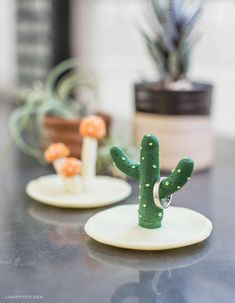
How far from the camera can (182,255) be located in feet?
2.07

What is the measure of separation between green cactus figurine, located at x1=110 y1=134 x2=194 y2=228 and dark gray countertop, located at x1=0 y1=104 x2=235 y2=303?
52 mm

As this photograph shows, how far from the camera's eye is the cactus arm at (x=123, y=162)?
2.16 feet

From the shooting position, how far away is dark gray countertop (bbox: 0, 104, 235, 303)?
55 centimetres

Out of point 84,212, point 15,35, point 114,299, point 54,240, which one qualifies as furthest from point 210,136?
point 15,35

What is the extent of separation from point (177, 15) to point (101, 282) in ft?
1.87

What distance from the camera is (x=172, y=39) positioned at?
1010mm

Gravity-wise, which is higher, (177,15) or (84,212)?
(177,15)

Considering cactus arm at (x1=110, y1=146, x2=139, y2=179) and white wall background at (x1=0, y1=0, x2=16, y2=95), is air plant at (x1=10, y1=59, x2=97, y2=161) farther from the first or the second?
white wall background at (x1=0, y1=0, x2=16, y2=95)

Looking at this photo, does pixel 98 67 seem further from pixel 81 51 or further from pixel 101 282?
pixel 101 282

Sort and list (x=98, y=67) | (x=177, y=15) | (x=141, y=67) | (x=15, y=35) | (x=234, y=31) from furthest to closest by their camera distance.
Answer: (x=15, y=35) < (x=98, y=67) < (x=141, y=67) < (x=234, y=31) < (x=177, y=15)

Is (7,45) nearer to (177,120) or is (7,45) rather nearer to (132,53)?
(132,53)

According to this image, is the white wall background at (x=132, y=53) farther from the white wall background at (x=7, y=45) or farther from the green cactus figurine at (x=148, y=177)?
the green cactus figurine at (x=148, y=177)

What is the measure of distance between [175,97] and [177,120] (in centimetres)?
4

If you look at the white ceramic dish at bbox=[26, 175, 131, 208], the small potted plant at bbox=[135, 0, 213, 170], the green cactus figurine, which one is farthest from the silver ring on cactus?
the small potted plant at bbox=[135, 0, 213, 170]
